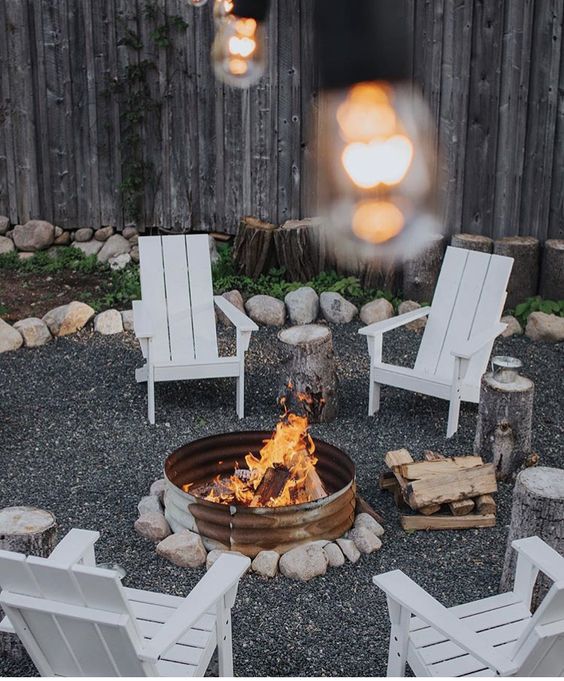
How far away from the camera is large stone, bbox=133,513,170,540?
12.7ft

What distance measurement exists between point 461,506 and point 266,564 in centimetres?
92

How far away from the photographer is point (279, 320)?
21.9 feet

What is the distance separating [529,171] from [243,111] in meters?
2.22

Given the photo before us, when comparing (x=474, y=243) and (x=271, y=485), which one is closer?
(x=271, y=485)

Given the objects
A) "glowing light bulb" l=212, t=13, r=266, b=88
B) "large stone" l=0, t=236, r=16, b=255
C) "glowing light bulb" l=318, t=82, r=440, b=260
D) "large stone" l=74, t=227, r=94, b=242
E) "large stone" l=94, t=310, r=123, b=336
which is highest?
"glowing light bulb" l=212, t=13, r=266, b=88

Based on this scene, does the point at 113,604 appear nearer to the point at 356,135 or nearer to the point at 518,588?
the point at 518,588

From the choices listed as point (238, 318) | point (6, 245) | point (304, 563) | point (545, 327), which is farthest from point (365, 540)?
point (6, 245)

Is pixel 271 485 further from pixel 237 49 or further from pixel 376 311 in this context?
pixel 237 49

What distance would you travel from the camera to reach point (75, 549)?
112 inches

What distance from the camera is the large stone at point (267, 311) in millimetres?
6680

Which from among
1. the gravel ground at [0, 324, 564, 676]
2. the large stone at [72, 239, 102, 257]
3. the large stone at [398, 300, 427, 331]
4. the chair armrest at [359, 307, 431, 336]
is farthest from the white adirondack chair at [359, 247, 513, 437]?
the large stone at [72, 239, 102, 257]

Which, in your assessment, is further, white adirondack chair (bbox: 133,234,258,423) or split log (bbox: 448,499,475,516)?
white adirondack chair (bbox: 133,234,258,423)

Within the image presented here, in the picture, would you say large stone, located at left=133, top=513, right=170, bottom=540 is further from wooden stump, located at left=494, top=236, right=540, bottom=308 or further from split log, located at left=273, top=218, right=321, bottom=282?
wooden stump, located at left=494, top=236, right=540, bottom=308

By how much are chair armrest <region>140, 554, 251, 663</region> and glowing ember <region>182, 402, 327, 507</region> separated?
38.3 inches
